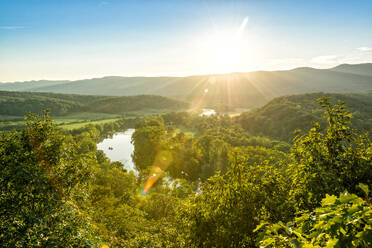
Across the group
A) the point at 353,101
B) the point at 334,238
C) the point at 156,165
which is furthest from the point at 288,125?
the point at 334,238

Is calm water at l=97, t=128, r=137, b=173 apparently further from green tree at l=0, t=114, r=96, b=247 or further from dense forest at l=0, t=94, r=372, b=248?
dense forest at l=0, t=94, r=372, b=248

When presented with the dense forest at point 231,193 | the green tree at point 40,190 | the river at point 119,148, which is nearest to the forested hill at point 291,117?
the river at point 119,148

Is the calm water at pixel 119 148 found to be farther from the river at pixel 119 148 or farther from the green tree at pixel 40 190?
the green tree at pixel 40 190

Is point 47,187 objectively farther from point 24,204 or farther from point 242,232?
point 242,232

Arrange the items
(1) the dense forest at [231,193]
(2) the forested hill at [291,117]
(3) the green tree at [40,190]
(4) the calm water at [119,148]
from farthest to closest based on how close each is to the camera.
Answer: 1. (2) the forested hill at [291,117]
2. (4) the calm water at [119,148]
3. (3) the green tree at [40,190]
4. (1) the dense forest at [231,193]

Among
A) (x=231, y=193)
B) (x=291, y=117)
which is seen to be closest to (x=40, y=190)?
(x=231, y=193)

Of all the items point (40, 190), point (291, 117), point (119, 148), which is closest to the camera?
point (40, 190)

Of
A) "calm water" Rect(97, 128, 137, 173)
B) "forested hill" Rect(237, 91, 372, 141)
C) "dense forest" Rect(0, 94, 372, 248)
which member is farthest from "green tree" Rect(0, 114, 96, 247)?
"forested hill" Rect(237, 91, 372, 141)

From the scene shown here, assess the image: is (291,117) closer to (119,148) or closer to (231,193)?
(119,148)

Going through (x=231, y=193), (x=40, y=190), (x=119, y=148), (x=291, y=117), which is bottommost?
(x=119, y=148)
